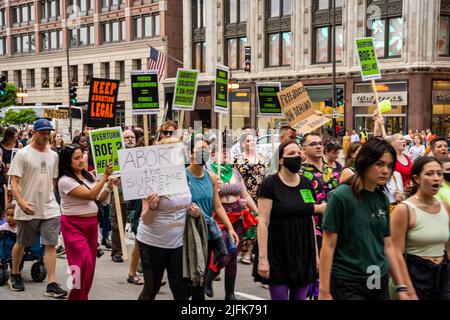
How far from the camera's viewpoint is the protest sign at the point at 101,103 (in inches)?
387

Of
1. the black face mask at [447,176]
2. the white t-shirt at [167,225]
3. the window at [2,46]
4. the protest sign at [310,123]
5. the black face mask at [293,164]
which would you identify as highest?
the window at [2,46]

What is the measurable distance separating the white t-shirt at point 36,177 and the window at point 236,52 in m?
37.1

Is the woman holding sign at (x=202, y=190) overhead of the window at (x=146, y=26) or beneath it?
beneath

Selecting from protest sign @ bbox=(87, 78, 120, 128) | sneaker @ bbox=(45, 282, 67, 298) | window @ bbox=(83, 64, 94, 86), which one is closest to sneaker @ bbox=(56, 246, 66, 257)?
protest sign @ bbox=(87, 78, 120, 128)

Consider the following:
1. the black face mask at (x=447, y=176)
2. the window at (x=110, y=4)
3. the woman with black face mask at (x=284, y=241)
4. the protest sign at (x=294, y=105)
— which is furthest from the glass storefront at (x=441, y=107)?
the woman with black face mask at (x=284, y=241)

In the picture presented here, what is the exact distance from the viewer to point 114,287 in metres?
7.60

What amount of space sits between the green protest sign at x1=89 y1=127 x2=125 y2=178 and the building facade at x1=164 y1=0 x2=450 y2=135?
96.6 ft

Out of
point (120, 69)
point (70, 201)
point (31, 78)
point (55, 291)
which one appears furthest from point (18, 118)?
point (70, 201)

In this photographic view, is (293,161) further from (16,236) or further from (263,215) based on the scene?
(16,236)

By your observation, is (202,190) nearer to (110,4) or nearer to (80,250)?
(80,250)

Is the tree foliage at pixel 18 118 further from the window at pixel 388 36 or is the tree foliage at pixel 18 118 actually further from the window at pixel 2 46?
the window at pixel 2 46

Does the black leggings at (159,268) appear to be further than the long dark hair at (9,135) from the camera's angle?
No

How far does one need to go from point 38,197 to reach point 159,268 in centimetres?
238

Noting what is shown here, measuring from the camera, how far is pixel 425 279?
4504mm
